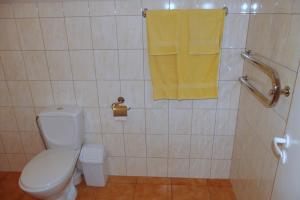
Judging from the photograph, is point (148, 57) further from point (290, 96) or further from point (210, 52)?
point (290, 96)

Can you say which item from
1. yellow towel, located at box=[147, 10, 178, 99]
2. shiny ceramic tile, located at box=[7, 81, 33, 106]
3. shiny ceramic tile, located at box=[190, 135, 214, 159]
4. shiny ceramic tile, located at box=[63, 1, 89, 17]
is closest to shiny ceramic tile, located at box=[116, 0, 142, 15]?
yellow towel, located at box=[147, 10, 178, 99]

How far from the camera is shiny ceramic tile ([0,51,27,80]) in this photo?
1.94 meters

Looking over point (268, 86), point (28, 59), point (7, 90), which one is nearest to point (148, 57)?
point (268, 86)

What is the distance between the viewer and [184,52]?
5.78 ft

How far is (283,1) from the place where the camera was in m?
1.18

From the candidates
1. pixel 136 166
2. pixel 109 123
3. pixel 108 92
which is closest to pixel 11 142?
pixel 109 123

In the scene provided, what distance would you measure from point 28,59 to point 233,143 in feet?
6.48

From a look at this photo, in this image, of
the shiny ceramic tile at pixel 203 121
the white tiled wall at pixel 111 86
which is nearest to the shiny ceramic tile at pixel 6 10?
the white tiled wall at pixel 111 86

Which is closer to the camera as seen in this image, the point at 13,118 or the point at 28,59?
the point at 28,59

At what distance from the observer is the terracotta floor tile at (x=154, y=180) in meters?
2.20

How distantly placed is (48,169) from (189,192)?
4.07 ft

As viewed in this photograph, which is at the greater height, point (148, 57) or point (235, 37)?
point (235, 37)

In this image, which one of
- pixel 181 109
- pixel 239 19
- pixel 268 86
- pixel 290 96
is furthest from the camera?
pixel 181 109

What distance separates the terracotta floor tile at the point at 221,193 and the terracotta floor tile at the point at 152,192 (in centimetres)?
40
